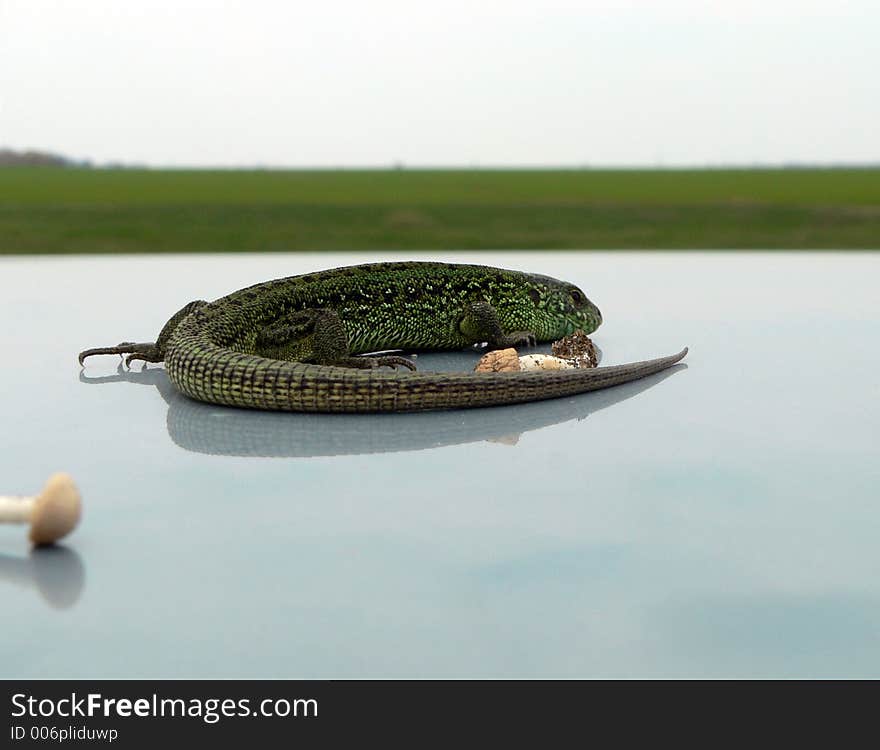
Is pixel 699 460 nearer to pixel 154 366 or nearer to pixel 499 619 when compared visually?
pixel 499 619

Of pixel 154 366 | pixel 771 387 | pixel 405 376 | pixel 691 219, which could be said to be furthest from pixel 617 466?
pixel 691 219

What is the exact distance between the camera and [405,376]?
11.3 ft

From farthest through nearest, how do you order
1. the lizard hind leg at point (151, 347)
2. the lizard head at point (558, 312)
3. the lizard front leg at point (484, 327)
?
the lizard head at point (558, 312)
the lizard front leg at point (484, 327)
the lizard hind leg at point (151, 347)

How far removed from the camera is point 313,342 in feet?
14.4

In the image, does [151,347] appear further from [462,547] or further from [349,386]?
[462,547]

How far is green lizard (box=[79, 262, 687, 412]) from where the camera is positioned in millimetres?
Answer: 3420

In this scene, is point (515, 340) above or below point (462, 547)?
above

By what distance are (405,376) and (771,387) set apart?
146 cm

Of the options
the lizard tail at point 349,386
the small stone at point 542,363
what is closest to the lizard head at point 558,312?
the small stone at point 542,363

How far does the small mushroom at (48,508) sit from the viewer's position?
6.64 ft

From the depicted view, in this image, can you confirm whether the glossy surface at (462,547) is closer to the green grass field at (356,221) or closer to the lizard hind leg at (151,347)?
the lizard hind leg at (151,347)

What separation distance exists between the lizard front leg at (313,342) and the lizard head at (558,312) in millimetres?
1329

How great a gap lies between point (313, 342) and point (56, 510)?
241 cm

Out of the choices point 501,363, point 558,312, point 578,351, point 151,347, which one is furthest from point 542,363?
point 151,347
